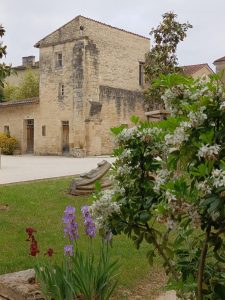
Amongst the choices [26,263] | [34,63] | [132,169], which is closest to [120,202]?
[132,169]

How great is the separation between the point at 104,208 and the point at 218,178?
975 millimetres

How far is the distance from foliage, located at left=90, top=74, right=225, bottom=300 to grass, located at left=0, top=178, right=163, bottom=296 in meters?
0.45

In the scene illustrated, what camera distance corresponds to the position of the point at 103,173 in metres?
12.2

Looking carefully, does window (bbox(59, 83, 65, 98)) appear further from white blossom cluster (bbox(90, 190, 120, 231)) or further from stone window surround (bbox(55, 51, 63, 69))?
white blossom cluster (bbox(90, 190, 120, 231))

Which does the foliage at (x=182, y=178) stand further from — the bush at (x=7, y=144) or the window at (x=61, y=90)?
the bush at (x=7, y=144)

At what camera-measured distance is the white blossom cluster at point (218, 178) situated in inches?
78.7

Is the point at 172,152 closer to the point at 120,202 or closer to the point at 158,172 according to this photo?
the point at 158,172

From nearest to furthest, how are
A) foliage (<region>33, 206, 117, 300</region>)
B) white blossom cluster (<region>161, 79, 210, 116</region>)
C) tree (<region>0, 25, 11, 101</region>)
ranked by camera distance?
white blossom cluster (<region>161, 79, 210, 116</region>), foliage (<region>33, 206, 117, 300</region>), tree (<region>0, 25, 11, 101</region>)

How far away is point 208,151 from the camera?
2.07m

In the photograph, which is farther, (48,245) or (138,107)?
(138,107)

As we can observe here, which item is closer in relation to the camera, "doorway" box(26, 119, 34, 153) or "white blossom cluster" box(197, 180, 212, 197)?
"white blossom cluster" box(197, 180, 212, 197)

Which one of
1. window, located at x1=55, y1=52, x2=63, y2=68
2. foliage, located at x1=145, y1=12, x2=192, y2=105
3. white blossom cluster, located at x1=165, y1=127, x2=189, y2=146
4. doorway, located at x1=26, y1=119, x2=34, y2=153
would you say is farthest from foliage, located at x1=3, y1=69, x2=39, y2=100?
white blossom cluster, located at x1=165, y1=127, x2=189, y2=146

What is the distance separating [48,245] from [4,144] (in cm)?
2617

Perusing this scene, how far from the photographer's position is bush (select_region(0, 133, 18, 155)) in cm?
3206
